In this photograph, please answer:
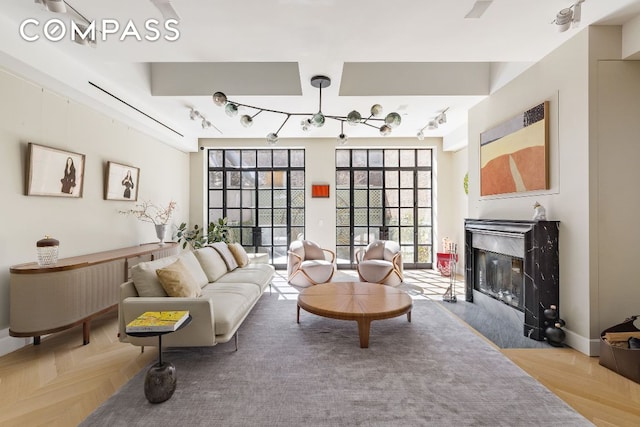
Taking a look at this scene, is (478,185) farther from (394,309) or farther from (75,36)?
(75,36)

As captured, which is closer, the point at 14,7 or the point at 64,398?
the point at 64,398

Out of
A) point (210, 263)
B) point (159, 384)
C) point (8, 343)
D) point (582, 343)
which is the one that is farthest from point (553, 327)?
point (8, 343)

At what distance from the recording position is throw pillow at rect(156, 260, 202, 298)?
8.96 feet

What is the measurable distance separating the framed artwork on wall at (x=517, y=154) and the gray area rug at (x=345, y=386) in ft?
6.58

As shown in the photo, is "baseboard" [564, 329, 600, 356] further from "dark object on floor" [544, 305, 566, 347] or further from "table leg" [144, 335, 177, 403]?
"table leg" [144, 335, 177, 403]

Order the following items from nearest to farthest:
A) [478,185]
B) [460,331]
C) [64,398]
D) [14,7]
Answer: [64,398]
[14,7]
[460,331]
[478,185]

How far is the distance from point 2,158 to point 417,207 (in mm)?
6866

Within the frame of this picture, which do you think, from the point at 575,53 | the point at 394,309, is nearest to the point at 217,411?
the point at 394,309

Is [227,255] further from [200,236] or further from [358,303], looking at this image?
[358,303]

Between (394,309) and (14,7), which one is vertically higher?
(14,7)

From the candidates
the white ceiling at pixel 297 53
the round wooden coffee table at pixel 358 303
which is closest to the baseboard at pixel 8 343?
the white ceiling at pixel 297 53

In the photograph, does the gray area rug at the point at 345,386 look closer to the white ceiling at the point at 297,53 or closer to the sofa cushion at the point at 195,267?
the sofa cushion at the point at 195,267

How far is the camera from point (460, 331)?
10.8 ft

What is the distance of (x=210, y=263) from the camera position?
3.94 m
